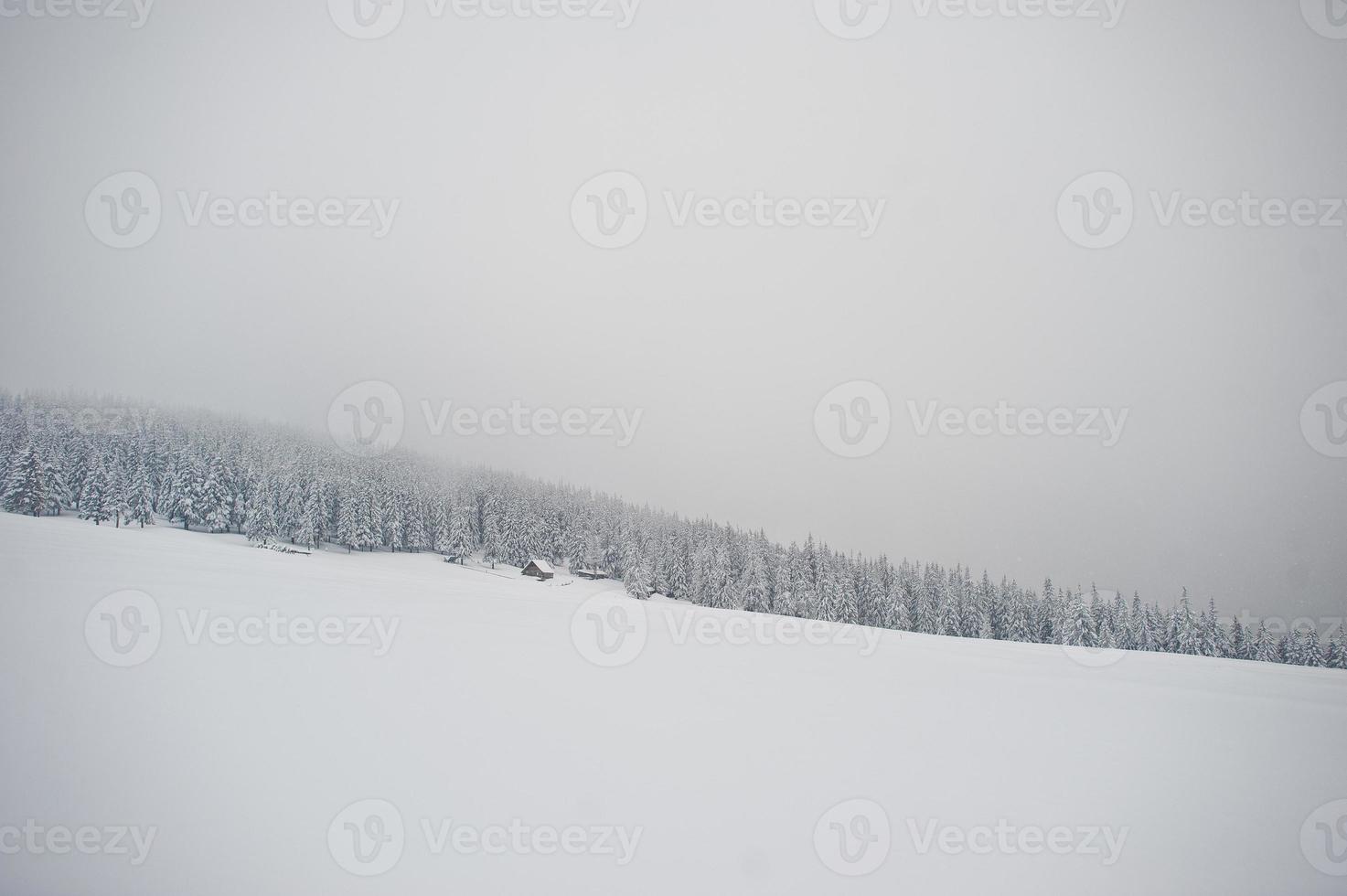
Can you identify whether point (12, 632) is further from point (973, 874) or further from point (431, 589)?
point (973, 874)

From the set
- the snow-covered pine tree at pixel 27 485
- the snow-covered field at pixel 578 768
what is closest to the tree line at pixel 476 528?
the snow-covered pine tree at pixel 27 485

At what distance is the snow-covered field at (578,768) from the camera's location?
5715 mm

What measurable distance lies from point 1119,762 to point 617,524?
158 feet

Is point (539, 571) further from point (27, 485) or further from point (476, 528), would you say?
point (27, 485)

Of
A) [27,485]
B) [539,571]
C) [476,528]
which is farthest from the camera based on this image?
[476,528]

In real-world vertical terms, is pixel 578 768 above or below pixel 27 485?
below

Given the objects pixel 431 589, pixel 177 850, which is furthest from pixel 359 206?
pixel 177 850

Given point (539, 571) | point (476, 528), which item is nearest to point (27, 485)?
point (476, 528)

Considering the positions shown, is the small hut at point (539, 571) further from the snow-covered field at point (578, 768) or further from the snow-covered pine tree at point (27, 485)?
the snow-covered field at point (578, 768)

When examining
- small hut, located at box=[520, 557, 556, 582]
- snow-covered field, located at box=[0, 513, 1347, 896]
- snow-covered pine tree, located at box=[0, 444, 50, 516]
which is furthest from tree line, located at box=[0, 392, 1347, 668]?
snow-covered field, located at box=[0, 513, 1347, 896]

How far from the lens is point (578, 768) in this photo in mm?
7203

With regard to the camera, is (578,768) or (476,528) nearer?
(578,768)

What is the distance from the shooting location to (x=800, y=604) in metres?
38.7

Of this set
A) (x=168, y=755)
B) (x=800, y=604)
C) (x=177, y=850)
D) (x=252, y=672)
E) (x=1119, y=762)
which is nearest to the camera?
(x=177, y=850)
